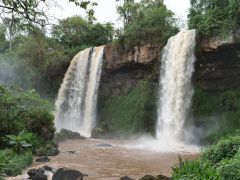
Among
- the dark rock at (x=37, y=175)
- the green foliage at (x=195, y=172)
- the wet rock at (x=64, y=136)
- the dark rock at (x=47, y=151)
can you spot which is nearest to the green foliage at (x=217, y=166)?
the green foliage at (x=195, y=172)

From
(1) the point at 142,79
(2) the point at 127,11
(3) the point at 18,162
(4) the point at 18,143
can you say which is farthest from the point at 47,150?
(2) the point at 127,11

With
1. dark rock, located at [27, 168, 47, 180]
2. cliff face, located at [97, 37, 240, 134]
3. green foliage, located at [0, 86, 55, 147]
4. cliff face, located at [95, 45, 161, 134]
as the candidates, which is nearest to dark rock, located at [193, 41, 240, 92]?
cliff face, located at [97, 37, 240, 134]

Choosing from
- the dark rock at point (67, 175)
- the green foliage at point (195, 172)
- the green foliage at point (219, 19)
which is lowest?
the dark rock at point (67, 175)

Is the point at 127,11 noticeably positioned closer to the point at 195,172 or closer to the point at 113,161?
the point at 113,161

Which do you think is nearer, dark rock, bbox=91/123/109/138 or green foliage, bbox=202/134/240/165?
green foliage, bbox=202/134/240/165

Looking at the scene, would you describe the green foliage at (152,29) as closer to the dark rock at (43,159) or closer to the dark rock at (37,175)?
the dark rock at (43,159)

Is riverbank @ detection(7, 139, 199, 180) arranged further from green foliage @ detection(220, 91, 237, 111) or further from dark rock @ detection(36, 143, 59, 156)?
green foliage @ detection(220, 91, 237, 111)

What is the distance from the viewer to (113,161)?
16.1 m

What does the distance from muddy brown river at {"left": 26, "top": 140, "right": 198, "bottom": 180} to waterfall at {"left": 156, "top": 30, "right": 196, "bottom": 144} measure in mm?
4081

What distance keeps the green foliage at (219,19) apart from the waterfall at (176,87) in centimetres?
86

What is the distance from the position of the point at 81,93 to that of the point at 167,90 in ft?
27.0

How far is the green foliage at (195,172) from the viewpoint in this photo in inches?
289

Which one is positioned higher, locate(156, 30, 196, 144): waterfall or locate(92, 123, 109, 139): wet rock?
locate(156, 30, 196, 144): waterfall

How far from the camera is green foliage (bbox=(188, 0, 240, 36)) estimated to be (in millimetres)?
21656
